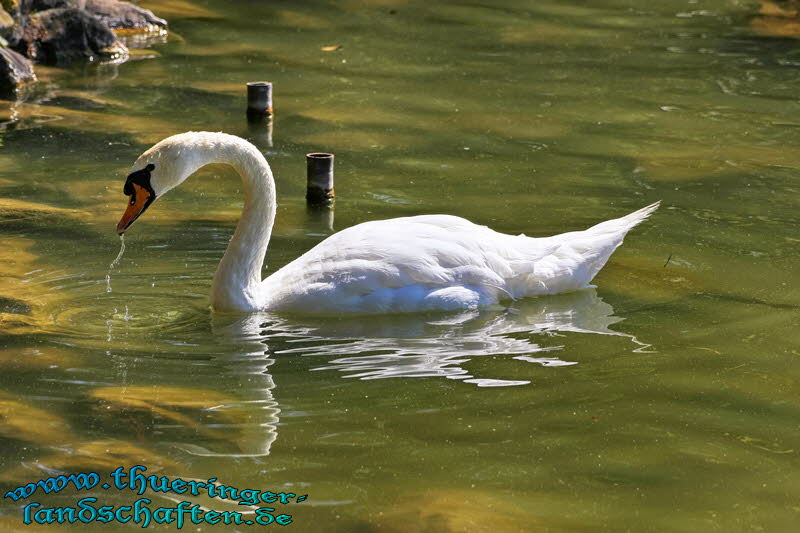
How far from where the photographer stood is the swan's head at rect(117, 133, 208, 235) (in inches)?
279

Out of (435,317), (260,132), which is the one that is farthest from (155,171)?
(260,132)

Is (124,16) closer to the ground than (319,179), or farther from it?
farther from it

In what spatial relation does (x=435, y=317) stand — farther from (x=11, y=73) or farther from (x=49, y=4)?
(x=49, y=4)

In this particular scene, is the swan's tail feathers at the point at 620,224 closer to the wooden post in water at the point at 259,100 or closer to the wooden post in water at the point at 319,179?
the wooden post in water at the point at 319,179

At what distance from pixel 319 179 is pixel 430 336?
2673 millimetres

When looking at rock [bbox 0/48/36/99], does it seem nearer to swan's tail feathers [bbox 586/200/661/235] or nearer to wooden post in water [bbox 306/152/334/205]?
wooden post in water [bbox 306/152/334/205]

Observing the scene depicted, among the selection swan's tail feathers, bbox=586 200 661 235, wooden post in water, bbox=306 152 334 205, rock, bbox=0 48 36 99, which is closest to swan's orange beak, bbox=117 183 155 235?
wooden post in water, bbox=306 152 334 205

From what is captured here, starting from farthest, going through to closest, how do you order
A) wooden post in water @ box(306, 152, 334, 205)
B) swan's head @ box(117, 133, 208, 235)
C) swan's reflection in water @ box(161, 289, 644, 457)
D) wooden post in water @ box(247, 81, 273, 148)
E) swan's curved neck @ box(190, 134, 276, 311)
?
wooden post in water @ box(247, 81, 273, 148), wooden post in water @ box(306, 152, 334, 205), swan's curved neck @ box(190, 134, 276, 311), swan's head @ box(117, 133, 208, 235), swan's reflection in water @ box(161, 289, 644, 457)

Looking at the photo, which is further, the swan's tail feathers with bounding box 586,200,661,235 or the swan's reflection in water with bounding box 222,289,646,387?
the swan's tail feathers with bounding box 586,200,661,235

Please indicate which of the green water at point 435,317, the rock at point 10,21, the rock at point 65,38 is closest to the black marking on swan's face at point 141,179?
the green water at point 435,317

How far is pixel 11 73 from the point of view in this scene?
43.6 feet

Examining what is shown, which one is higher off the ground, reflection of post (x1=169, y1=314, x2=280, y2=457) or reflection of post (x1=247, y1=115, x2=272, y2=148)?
reflection of post (x1=247, y1=115, x2=272, y2=148)

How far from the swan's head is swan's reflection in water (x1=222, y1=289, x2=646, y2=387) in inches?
34.1

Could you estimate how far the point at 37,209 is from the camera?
9172 millimetres
